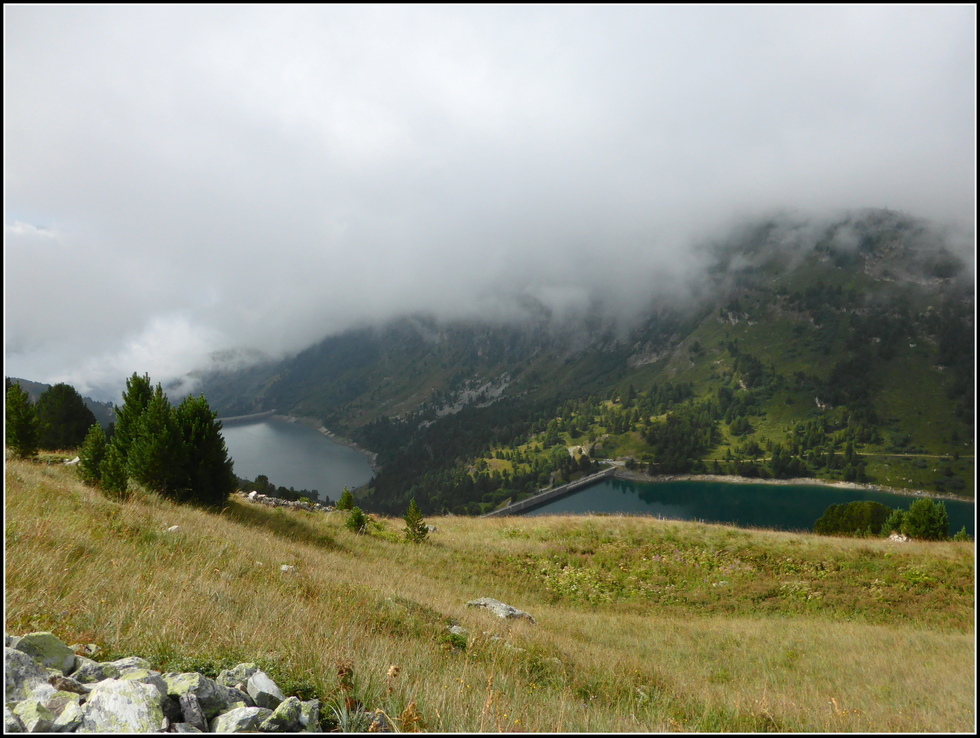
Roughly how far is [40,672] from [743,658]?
54.0 ft

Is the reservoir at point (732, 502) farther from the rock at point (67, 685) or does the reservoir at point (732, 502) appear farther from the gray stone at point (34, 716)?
the gray stone at point (34, 716)

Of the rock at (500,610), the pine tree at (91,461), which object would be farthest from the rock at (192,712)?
the pine tree at (91,461)

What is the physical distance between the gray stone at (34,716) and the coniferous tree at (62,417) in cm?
5269

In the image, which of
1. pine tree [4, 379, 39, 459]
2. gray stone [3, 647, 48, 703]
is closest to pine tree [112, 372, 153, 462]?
pine tree [4, 379, 39, 459]

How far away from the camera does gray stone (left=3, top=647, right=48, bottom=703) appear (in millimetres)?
3559

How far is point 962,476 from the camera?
179 m

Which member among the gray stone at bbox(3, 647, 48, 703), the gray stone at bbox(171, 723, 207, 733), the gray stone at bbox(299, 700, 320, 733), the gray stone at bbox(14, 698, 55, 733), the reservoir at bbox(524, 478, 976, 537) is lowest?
the reservoir at bbox(524, 478, 976, 537)

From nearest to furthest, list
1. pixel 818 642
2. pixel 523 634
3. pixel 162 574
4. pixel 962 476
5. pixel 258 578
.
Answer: pixel 162 574
pixel 258 578
pixel 523 634
pixel 818 642
pixel 962 476

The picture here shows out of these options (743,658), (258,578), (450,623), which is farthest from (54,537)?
(743,658)

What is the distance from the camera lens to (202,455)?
2127 cm

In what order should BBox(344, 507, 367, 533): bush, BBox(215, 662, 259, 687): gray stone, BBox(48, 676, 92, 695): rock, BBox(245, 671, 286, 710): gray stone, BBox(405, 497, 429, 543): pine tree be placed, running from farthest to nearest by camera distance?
BBox(344, 507, 367, 533): bush
BBox(405, 497, 429, 543): pine tree
BBox(215, 662, 259, 687): gray stone
BBox(245, 671, 286, 710): gray stone
BBox(48, 676, 92, 695): rock

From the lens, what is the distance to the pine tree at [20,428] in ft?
77.2

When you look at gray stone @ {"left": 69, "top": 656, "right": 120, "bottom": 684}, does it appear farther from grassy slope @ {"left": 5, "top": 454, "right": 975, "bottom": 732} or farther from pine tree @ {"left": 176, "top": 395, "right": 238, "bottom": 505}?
pine tree @ {"left": 176, "top": 395, "right": 238, "bottom": 505}

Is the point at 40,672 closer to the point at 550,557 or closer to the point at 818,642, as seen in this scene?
the point at 818,642
